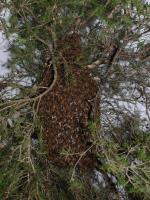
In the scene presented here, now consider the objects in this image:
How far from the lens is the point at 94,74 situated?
1.98m

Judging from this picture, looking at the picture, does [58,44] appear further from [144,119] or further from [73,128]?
[144,119]

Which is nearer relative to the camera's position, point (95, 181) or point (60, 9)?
point (60, 9)

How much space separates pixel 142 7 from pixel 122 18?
0.09m

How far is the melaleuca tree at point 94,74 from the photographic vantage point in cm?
181

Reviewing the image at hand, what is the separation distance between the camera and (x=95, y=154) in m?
1.89

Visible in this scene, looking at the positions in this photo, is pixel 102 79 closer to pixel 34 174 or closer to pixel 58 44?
pixel 58 44

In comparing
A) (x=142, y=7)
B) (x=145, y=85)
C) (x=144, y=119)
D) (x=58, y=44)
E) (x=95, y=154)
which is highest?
(x=142, y=7)

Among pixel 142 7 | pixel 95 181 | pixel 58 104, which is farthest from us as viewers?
pixel 95 181

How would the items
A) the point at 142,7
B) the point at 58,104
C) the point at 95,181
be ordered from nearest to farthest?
the point at 142,7, the point at 58,104, the point at 95,181

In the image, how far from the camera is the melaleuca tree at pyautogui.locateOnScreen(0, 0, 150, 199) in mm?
1809

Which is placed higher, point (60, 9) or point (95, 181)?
point (60, 9)

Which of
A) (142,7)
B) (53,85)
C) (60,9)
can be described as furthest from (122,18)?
(53,85)

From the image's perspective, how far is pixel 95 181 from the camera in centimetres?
203

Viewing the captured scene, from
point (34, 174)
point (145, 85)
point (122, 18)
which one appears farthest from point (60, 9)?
point (34, 174)
